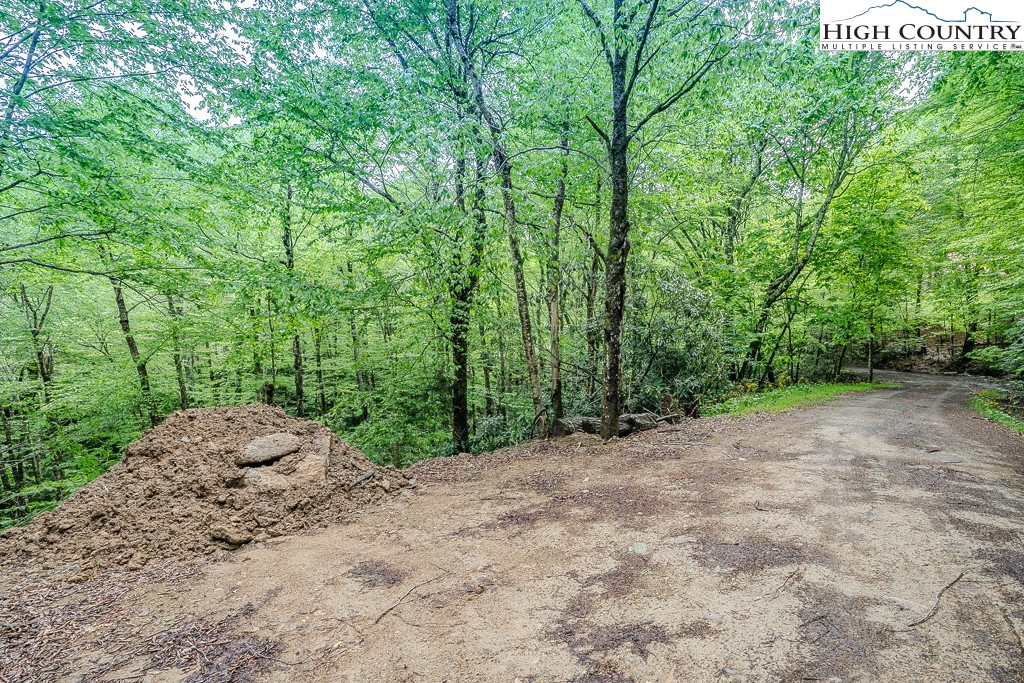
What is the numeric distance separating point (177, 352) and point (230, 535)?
1136 centimetres

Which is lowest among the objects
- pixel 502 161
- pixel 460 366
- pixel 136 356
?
pixel 460 366

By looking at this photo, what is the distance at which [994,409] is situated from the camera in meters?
9.84

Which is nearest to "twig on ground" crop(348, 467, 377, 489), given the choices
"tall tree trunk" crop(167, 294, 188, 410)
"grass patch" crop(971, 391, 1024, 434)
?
"tall tree trunk" crop(167, 294, 188, 410)

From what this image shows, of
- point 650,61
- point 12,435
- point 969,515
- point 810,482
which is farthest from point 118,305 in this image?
point 969,515

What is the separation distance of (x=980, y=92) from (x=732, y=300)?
5734 mm

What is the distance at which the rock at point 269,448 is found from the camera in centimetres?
477

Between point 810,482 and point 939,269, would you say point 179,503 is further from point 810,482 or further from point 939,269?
point 939,269

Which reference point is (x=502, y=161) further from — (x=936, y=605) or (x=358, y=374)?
(x=358, y=374)

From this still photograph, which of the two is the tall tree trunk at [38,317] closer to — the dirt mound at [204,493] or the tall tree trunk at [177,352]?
the tall tree trunk at [177,352]

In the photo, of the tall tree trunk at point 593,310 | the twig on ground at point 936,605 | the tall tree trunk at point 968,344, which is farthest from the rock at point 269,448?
the tall tree trunk at point 968,344

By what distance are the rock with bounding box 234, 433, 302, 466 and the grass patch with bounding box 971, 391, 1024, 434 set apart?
11983mm

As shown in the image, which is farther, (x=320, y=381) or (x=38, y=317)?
(x=320, y=381)

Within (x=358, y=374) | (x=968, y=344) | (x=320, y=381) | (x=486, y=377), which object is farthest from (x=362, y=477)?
(x=968, y=344)

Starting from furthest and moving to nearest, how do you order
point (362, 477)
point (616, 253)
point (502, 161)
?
point (502, 161) < point (616, 253) < point (362, 477)
